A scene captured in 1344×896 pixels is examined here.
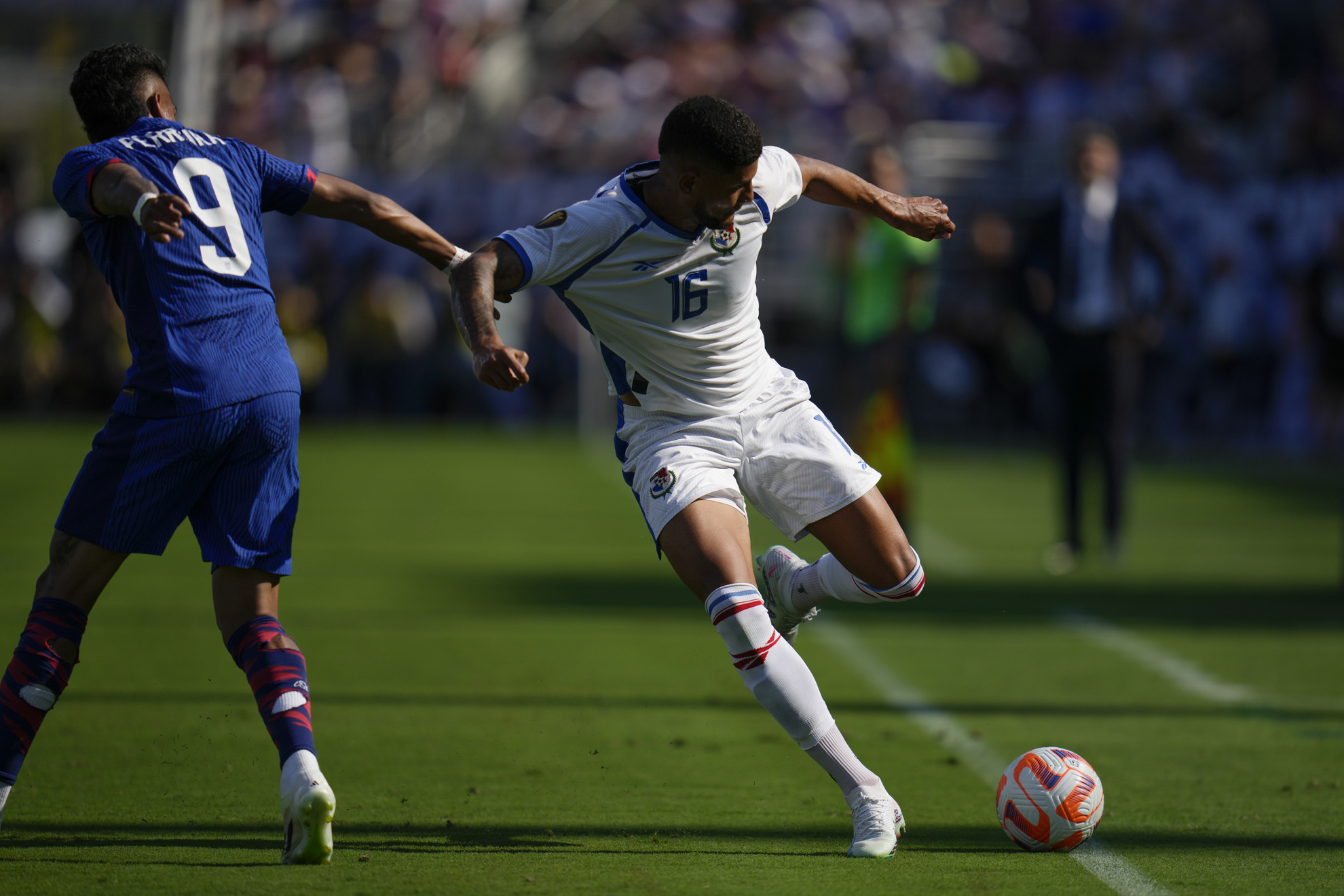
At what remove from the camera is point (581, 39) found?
28.4m

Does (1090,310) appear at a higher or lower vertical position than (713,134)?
lower

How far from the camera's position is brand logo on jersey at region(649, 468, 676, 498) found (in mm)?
4883

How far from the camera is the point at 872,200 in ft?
17.2

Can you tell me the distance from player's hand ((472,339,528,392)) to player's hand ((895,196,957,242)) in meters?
1.54

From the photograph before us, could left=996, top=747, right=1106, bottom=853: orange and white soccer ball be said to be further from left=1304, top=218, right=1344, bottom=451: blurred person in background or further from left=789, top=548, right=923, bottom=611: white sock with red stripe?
left=1304, top=218, right=1344, bottom=451: blurred person in background

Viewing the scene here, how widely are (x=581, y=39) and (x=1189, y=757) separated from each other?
79.1 ft

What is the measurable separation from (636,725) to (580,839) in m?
1.77

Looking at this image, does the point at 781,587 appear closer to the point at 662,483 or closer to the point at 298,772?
the point at 662,483

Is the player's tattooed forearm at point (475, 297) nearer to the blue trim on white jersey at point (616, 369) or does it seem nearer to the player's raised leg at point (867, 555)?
the blue trim on white jersey at point (616, 369)

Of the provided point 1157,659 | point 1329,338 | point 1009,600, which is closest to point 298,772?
point 1157,659

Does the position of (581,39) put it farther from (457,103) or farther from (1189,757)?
(1189,757)

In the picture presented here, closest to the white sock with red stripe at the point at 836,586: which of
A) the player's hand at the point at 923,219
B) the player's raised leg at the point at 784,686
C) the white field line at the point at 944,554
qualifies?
the player's raised leg at the point at 784,686

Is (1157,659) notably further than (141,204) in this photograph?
Yes

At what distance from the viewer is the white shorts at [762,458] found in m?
5.03
